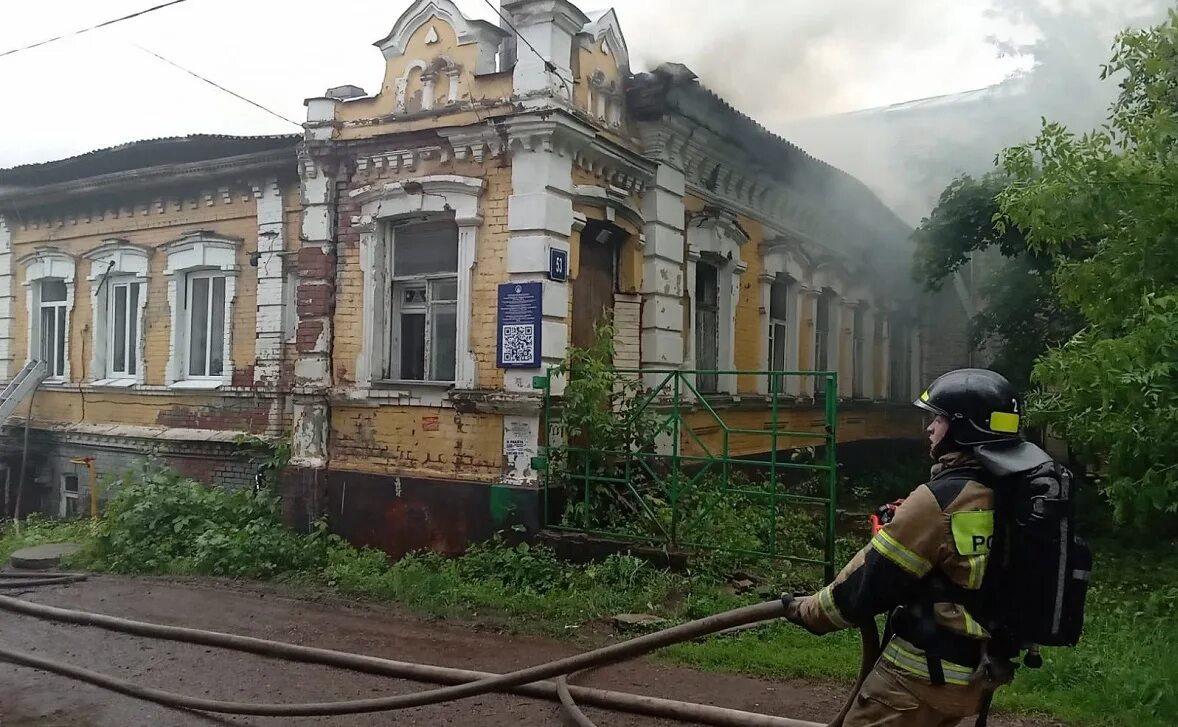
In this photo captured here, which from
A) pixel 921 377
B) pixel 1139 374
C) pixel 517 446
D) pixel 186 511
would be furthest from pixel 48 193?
pixel 921 377

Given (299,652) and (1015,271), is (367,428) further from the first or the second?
(1015,271)

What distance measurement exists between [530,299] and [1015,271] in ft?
31.7

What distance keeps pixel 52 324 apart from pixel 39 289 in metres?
0.54

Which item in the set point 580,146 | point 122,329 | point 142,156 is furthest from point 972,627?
point 122,329

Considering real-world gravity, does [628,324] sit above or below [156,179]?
below

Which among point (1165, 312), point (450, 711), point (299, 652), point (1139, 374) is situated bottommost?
point (450, 711)

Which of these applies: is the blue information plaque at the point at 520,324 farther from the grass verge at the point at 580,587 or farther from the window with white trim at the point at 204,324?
the window with white trim at the point at 204,324

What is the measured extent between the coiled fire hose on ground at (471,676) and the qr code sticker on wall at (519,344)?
350 centimetres

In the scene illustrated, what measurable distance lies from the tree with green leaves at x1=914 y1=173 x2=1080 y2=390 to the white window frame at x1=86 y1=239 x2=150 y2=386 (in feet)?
35.7

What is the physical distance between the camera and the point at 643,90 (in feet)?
30.1

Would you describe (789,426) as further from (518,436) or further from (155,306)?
(155,306)

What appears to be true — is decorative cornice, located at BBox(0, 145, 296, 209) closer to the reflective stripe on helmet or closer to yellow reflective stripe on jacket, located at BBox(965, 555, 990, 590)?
the reflective stripe on helmet

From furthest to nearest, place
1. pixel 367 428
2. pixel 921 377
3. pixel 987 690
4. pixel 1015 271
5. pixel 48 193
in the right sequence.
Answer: pixel 921 377 < pixel 1015 271 < pixel 48 193 < pixel 367 428 < pixel 987 690

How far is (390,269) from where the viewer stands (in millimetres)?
9117
